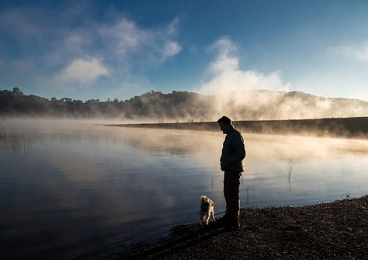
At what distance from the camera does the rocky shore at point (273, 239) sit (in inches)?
248

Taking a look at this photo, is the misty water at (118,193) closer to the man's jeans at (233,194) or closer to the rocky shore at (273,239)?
the rocky shore at (273,239)

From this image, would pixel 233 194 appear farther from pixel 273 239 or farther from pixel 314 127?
pixel 314 127

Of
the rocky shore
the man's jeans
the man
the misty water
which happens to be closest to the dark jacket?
the man

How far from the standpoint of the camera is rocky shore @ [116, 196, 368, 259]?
6305 mm

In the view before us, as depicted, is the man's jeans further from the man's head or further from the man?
the man's head

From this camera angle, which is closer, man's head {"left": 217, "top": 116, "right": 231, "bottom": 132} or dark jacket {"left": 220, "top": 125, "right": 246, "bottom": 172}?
dark jacket {"left": 220, "top": 125, "right": 246, "bottom": 172}

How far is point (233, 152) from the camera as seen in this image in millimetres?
7996

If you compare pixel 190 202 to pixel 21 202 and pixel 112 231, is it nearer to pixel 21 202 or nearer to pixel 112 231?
pixel 112 231

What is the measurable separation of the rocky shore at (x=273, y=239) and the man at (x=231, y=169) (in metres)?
0.34

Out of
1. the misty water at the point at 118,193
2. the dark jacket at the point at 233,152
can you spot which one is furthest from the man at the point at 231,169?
the misty water at the point at 118,193

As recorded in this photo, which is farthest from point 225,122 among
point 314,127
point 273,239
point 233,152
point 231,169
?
point 314,127

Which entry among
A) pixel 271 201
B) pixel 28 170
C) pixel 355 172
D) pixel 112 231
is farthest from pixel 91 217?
pixel 355 172

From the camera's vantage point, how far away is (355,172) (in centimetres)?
1842

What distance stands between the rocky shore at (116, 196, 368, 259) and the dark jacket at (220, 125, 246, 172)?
1.57 metres
